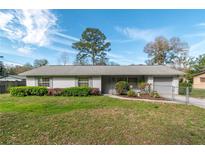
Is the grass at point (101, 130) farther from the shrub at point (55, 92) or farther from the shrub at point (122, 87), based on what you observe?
the shrub at point (122, 87)

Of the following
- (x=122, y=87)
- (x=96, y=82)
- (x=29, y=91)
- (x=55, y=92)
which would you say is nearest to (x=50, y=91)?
(x=55, y=92)

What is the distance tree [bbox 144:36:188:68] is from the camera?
120 feet

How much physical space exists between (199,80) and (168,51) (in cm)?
1308

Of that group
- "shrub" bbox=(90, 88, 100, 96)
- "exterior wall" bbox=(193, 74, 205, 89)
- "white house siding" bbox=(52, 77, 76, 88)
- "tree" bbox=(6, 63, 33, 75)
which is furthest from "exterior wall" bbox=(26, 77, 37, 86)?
"tree" bbox=(6, 63, 33, 75)

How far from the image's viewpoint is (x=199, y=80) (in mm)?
26562

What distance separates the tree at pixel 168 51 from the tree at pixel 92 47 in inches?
480

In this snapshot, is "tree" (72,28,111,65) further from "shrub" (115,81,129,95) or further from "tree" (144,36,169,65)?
"shrub" (115,81,129,95)

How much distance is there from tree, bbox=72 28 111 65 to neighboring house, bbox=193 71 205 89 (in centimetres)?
1992

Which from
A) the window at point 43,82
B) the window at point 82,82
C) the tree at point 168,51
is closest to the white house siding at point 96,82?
the window at point 82,82

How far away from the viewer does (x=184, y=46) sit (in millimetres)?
36375

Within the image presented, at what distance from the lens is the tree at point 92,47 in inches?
1400

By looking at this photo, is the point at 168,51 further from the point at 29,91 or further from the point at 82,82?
the point at 29,91
